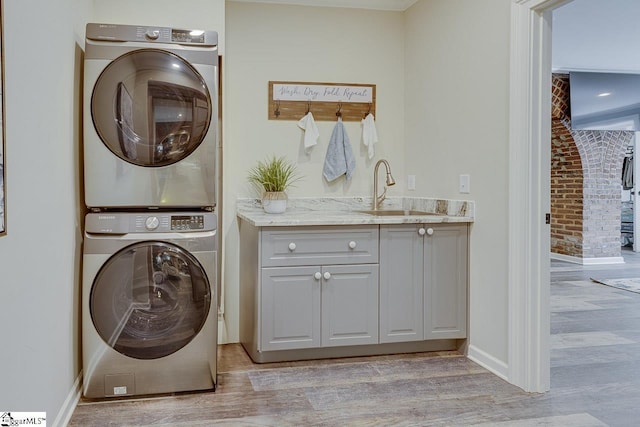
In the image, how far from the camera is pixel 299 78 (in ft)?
12.4

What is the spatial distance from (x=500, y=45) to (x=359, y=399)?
1972mm

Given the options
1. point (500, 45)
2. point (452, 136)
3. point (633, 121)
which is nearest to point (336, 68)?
point (452, 136)

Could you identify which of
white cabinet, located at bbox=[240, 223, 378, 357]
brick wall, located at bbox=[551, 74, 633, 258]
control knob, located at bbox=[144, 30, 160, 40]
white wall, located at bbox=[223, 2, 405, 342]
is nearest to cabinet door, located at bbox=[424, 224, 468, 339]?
white cabinet, located at bbox=[240, 223, 378, 357]

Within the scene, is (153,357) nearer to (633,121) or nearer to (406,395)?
(406,395)

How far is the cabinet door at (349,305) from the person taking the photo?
3.09 meters

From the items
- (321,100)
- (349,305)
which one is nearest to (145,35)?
(321,100)

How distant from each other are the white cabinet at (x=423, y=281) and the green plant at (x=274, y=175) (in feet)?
2.42

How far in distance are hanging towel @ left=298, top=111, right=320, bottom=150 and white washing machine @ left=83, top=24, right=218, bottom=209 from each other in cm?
115

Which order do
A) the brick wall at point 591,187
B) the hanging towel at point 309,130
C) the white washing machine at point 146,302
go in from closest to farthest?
the white washing machine at point 146,302
the hanging towel at point 309,130
the brick wall at point 591,187

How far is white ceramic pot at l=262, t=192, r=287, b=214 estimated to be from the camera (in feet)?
10.9

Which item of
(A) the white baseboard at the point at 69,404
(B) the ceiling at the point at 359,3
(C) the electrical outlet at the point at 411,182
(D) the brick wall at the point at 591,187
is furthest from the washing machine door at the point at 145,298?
(D) the brick wall at the point at 591,187

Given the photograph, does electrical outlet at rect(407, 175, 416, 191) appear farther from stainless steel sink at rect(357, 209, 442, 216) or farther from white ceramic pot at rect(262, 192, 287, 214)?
white ceramic pot at rect(262, 192, 287, 214)

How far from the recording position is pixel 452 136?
3342 mm

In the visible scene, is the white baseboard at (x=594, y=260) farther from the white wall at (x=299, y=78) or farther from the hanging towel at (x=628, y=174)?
the white wall at (x=299, y=78)
